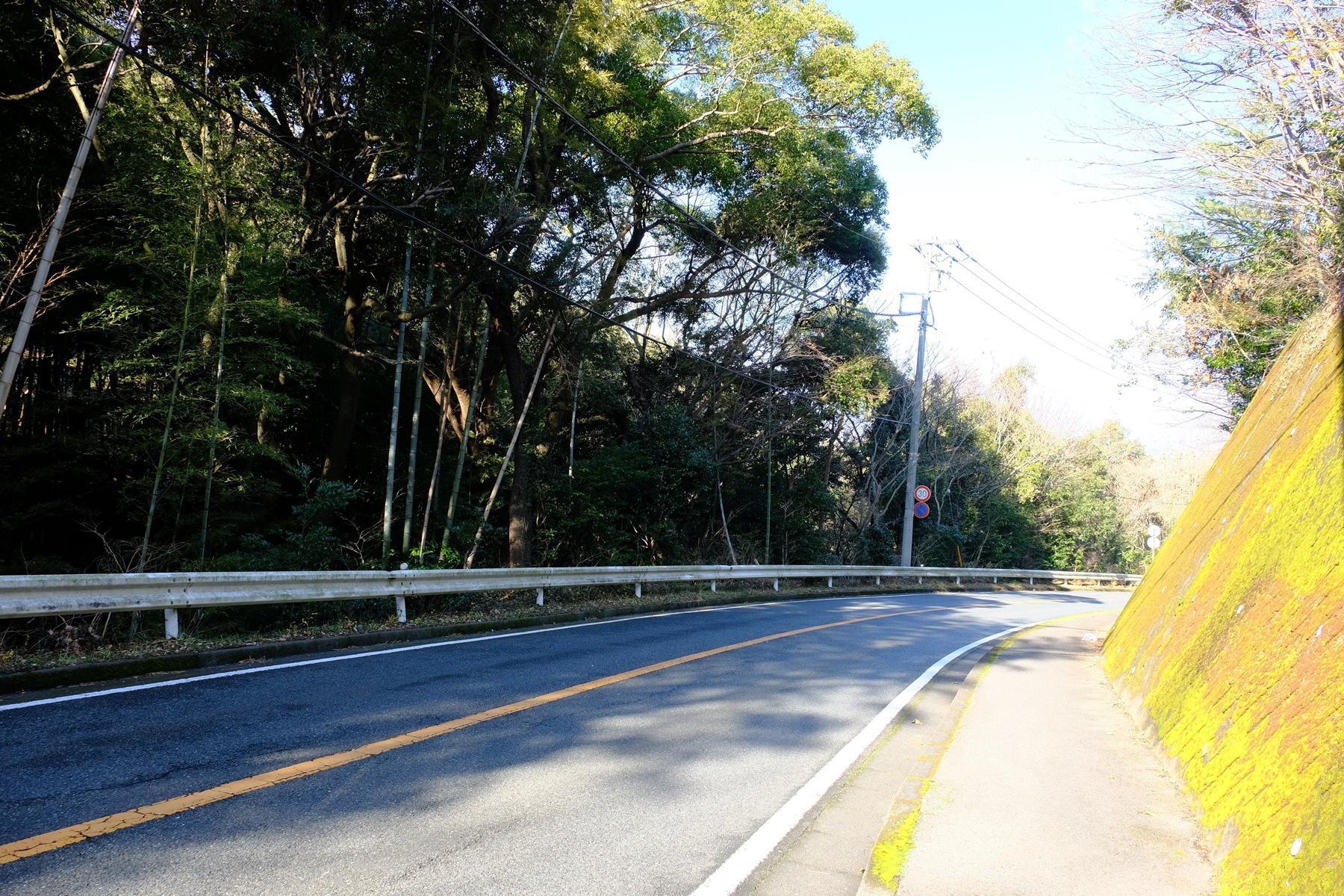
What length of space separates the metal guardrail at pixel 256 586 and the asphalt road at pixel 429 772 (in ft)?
2.62

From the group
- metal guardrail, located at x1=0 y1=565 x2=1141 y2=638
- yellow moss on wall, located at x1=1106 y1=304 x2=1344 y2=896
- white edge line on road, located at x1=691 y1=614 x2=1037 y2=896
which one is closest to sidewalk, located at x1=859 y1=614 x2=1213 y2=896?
yellow moss on wall, located at x1=1106 y1=304 x2=1344 y2=896

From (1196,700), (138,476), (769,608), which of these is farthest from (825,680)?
(138,476)

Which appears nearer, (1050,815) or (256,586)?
(1050,815)

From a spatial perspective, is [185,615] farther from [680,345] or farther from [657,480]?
[680,345]

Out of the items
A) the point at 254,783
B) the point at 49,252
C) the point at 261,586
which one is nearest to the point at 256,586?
the point at 261,586

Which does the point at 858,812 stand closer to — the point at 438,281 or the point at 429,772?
the point at 429,772

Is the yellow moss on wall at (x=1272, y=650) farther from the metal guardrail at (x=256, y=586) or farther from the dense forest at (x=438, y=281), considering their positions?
the dense forest at (x=438, y=281)

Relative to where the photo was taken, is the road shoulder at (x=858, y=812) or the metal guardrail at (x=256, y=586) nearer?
the road shoulder at (x=858, y=812)

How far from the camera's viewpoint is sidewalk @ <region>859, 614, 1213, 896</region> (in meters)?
3.36

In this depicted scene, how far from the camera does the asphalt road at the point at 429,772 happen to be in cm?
318

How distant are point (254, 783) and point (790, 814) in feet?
8.64

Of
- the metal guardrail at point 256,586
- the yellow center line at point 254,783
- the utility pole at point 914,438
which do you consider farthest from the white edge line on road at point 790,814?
the utility pole at point 914,438

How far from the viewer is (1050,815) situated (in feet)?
13.6

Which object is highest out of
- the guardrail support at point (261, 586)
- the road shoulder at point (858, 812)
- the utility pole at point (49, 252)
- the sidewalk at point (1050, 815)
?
the utility pole at point (49, 252)
